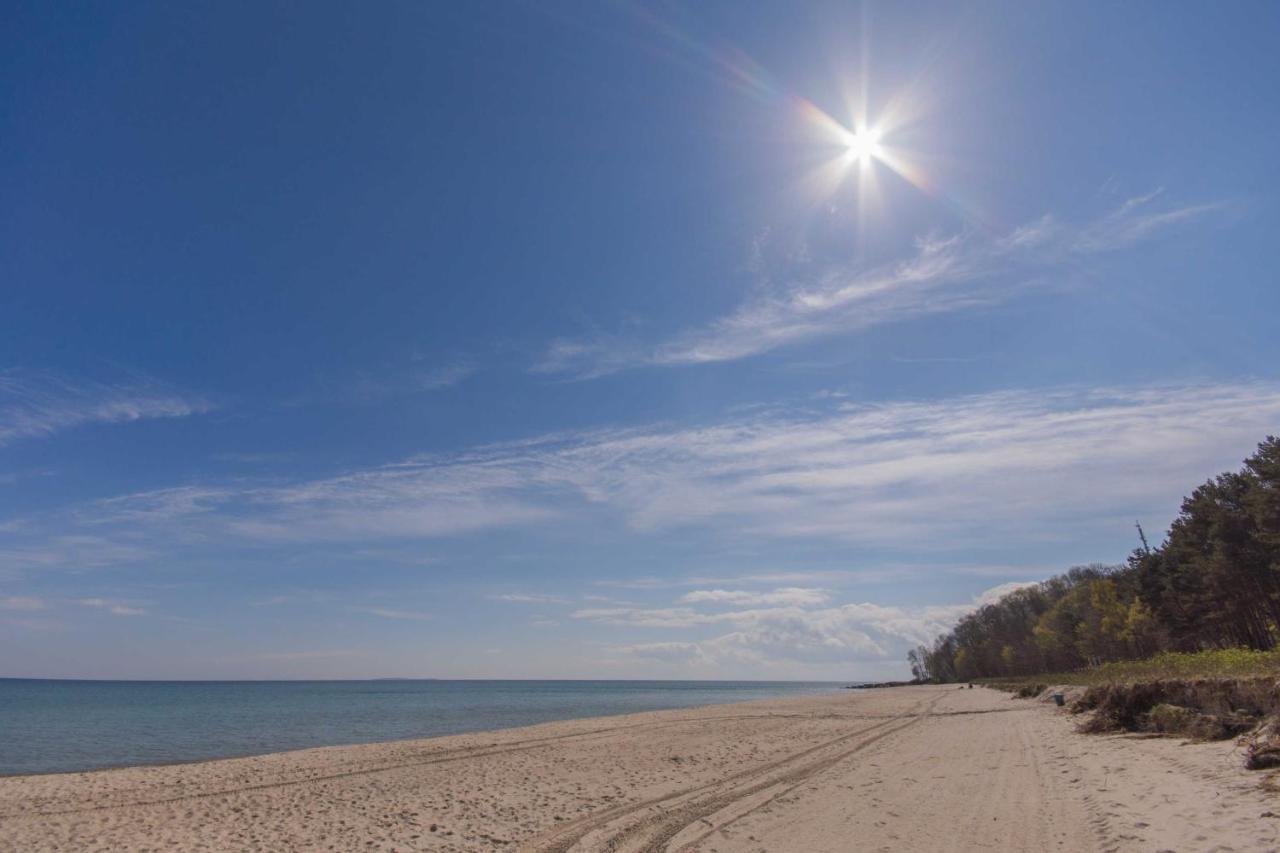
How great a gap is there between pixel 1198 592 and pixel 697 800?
2002 inches

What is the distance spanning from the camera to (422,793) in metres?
17.9

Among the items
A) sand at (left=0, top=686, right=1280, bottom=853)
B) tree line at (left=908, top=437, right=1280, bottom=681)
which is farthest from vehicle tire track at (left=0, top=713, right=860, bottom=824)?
tree line at (left=908, top=437, right=1280, bottom=681)

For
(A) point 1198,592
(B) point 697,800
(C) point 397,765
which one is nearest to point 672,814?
(B) point 697,800

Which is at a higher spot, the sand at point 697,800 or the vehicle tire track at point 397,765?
the sand at point 697,800

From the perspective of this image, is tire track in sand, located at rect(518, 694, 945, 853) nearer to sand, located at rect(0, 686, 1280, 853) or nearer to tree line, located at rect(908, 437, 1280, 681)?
sand, located at rect(0, 686, 1280, 853)

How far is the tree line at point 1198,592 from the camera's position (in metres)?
36.8

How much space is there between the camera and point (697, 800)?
15.3 metres

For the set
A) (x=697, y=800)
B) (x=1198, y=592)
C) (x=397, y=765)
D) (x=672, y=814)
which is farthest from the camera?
(x=1198, y=592)

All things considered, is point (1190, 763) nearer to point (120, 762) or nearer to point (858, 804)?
point (858, 804)

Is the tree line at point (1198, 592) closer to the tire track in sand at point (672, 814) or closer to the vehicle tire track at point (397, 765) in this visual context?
the tire track in sand at point (672, 814)

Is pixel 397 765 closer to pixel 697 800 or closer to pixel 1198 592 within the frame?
pixel 697 800

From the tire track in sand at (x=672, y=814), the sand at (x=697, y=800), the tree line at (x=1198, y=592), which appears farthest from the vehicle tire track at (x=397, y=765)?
the tree line at (x=1198, y=592)

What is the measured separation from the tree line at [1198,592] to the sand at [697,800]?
23091 millimetres

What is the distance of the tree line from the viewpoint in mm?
36844
